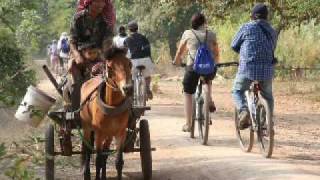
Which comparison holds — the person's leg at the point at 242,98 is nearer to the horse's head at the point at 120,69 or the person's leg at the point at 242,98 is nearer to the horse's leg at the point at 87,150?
the horse's leg at the point at 87,150

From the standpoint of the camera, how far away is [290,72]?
84.7ft

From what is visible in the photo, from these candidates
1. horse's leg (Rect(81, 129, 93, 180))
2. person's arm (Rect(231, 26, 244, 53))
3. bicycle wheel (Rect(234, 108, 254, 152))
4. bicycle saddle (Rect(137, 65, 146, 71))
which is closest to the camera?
horse's leg (Rect(81, 129, 93, 180))

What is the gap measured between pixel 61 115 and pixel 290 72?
61.4 ft

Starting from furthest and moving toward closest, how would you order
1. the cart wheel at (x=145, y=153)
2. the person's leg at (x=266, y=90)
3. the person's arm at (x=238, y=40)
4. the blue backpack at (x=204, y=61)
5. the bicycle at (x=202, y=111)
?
the bicycle at (x=202, y=111)
the blue backpack at (x=204, y=61)
the person's arm at (x=238, y=40)
the person's leg at (x=266, y=90)
the cart wheel at (x=145, y=153)

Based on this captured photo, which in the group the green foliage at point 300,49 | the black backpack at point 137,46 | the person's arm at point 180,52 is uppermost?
the green foliage at point 300,49

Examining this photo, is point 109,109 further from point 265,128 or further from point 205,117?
point 205,117

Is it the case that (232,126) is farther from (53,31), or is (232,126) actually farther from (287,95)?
(53,31)

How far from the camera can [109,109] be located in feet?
24.1

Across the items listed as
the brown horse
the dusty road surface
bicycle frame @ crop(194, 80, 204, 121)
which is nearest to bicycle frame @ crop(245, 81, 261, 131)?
the dusty road surface

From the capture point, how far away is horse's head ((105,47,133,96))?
23.2ft

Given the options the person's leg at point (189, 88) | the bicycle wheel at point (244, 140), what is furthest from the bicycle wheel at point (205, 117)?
the bicycle wheel at point (244, 140)

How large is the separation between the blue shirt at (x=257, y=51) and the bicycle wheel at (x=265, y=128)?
384mm

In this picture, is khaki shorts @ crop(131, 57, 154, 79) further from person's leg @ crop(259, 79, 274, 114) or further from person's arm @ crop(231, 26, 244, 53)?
person's leg @ crop(259, 79, 274, 114)

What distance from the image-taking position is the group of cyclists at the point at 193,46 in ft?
27.5
